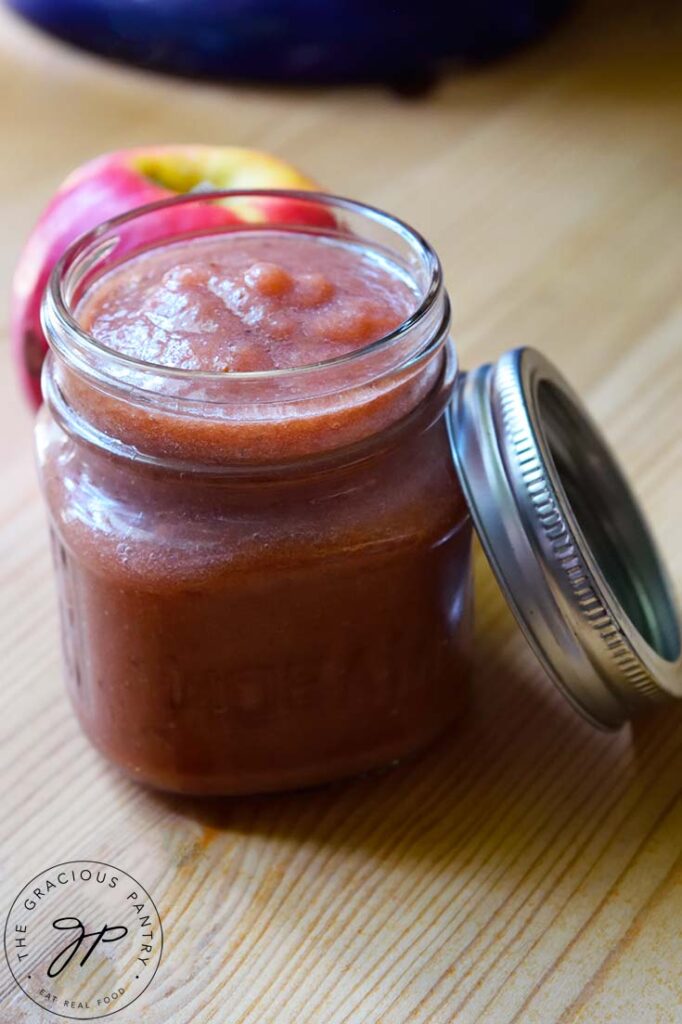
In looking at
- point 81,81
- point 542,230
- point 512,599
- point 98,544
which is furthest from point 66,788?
point 81,81

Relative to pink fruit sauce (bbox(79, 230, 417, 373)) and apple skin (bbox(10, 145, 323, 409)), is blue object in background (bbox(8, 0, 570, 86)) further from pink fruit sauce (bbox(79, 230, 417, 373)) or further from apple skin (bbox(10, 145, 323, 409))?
pink fruit sauce (bbox(79, 230, 417, 373))

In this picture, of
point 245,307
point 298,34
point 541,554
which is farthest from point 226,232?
point 298,34

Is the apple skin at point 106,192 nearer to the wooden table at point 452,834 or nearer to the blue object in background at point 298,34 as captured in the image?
the wooden table at point 452,834

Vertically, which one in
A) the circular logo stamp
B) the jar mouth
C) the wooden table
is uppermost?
the jar mouth

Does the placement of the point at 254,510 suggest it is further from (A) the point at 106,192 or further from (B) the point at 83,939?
(A) the point at 106,192

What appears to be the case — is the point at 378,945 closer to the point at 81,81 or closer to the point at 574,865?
the point at 574,865

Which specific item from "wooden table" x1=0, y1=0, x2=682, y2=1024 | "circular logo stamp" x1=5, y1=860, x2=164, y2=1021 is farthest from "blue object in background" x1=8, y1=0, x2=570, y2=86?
"circular logo stamp" x1=5, y1=860, x2=164, y2=1021
